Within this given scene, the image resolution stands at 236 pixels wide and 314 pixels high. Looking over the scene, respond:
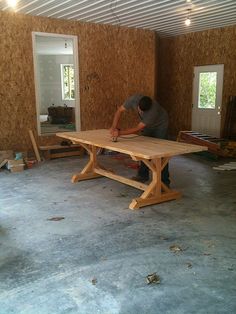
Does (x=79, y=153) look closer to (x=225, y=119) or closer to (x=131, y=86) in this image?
(x=131, y=86)

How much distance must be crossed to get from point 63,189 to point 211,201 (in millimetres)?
2239

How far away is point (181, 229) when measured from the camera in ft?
11.6

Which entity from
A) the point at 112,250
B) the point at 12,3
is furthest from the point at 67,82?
the point at 112,250

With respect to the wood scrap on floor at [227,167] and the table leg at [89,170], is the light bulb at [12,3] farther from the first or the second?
the wood scrap on floor at [227,167]

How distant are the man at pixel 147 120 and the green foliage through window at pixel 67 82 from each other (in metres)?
10.9

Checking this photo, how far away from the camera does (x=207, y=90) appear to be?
879 centimetres

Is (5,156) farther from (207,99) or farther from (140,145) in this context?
(207,99)

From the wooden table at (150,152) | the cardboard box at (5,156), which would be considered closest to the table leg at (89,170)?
the wooden table at (150,152)

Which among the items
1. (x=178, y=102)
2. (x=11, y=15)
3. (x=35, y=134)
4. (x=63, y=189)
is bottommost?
(x=63, y=189)

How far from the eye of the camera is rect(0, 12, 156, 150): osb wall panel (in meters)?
6.54

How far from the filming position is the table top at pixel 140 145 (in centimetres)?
379

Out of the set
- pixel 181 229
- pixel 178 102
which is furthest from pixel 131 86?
pixel 181 229

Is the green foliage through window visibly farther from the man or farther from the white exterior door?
the man

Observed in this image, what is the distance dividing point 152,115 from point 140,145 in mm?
535
